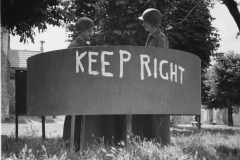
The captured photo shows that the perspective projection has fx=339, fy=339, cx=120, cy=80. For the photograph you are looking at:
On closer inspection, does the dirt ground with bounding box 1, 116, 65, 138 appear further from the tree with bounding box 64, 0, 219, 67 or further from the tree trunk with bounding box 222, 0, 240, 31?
the tree trunk with bounding box 222, 0, 240, 31

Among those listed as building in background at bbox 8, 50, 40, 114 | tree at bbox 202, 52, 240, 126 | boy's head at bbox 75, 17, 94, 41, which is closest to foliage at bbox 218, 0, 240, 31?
boy's head at bbox 75, 17, 94, 41

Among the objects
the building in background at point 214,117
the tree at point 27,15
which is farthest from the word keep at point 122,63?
the building in background at point 214,117

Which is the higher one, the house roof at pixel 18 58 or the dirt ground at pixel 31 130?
the house roof at pixel 18 58

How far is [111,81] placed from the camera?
379 cm

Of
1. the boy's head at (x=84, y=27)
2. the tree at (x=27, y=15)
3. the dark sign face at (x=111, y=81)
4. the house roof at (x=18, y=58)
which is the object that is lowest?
the dark sign face at (x=111, y=81)

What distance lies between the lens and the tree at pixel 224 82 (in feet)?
76.7

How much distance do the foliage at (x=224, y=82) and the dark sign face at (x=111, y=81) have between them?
1977 centimetres

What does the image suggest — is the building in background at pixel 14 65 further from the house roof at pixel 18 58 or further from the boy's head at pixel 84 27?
the boy's head at pixel 84 27

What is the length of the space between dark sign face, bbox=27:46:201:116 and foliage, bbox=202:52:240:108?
19.8m

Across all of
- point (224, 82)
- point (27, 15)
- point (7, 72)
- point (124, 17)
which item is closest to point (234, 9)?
point (124, 17)

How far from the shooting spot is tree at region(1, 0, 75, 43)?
8.01m

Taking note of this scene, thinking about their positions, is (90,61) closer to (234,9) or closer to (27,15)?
(27,15)

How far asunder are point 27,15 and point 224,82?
1842cm

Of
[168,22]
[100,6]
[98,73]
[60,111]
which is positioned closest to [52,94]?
[60,111]
